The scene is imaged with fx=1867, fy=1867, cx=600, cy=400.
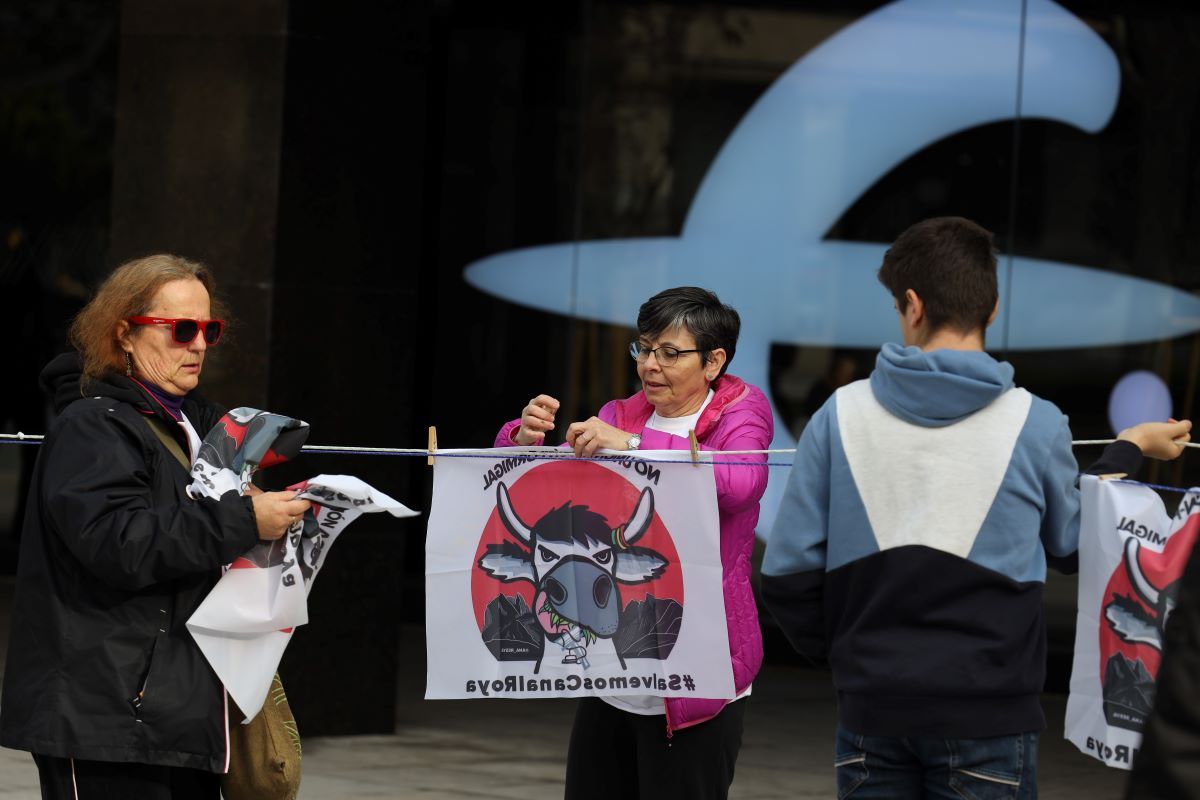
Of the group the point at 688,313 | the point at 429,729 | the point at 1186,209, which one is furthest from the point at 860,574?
the point at 1186,209

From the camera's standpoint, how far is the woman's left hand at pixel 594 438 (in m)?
4.88

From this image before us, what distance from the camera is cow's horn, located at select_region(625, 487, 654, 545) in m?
4.96

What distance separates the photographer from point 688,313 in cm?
485

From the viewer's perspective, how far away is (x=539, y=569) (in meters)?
5.06

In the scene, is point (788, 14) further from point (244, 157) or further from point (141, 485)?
point (141, 485)

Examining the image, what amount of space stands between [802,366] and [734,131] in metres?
1.44

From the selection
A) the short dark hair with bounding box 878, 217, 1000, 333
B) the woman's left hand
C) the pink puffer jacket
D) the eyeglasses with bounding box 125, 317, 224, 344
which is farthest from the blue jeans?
the eyeglasses with bounding box 125, 317, 224, 344

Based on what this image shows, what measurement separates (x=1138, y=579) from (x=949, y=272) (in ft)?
3.02

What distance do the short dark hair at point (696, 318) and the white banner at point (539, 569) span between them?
1.16 ft

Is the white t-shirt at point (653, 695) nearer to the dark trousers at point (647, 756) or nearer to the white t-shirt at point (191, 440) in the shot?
the dark trousers at point (647, 756)

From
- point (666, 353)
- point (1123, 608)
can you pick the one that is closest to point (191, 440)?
point (666, 353)

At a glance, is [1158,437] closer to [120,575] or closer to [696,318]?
[696,318]

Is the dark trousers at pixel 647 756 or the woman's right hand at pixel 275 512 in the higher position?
the woman's right hand at pixel 275 512

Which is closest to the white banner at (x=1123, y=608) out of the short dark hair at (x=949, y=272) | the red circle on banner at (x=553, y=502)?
the short dark hair at (x=949, y=272)
